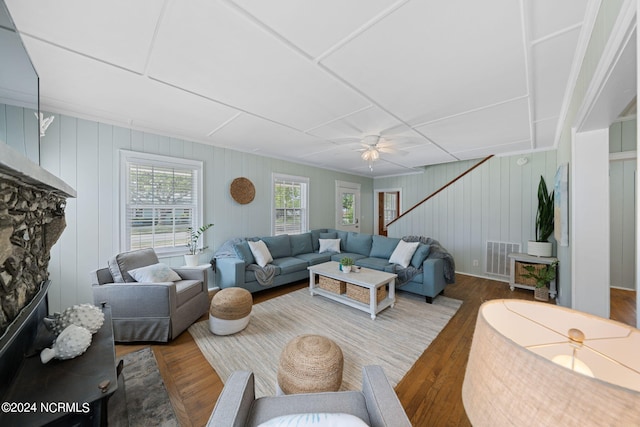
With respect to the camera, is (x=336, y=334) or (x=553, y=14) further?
(x=336, y=334)

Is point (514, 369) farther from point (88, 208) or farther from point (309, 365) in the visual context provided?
point (88, 208)

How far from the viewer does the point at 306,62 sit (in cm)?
169

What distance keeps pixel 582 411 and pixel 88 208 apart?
3922 millimetres

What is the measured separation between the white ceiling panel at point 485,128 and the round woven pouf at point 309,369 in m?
2.74

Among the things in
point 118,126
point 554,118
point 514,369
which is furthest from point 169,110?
point 554,118

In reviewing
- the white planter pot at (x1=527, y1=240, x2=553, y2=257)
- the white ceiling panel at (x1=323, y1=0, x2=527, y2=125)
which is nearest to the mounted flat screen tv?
the white ceiling panel at (x1=323, y1=0, x2=527, y2=125)

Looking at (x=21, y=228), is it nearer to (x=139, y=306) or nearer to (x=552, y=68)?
(x=139, y=306)

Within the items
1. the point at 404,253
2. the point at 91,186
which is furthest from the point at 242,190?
the point at 404,253

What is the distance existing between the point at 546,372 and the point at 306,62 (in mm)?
1934

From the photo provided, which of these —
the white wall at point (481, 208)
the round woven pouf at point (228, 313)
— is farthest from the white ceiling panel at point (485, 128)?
the round woven pouf at point (228, 313)

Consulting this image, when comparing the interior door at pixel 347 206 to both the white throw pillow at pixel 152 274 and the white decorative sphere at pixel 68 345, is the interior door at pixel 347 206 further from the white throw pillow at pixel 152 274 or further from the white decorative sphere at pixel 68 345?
the white decorative sphere at pixel 68 345

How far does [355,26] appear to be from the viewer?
4.48 ft

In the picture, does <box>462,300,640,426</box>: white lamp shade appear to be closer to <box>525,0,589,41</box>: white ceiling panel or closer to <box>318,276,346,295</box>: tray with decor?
<box>525,0,589,41</box>: white ceiling panel

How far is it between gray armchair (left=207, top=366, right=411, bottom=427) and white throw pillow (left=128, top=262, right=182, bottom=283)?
6.29ft
